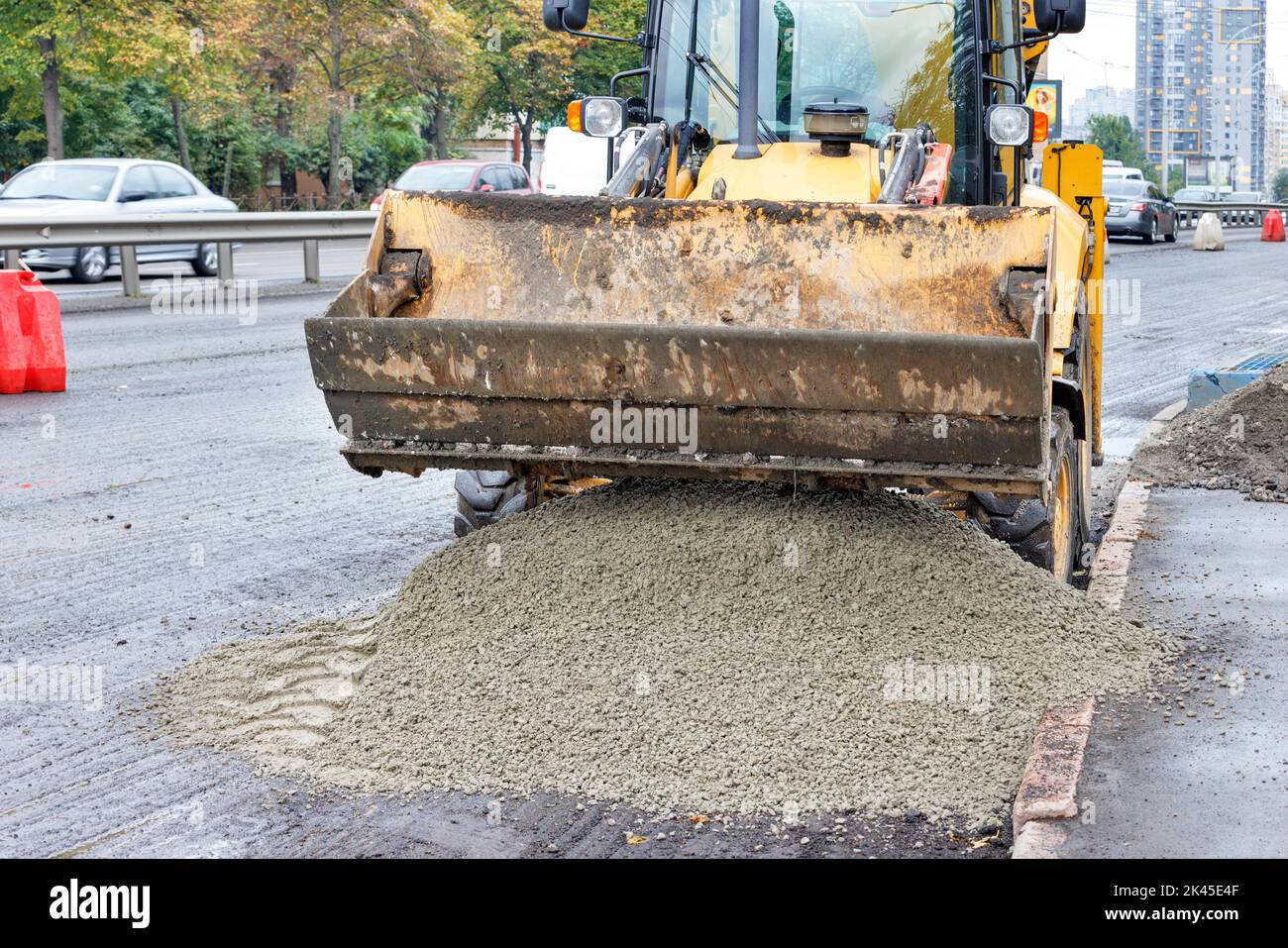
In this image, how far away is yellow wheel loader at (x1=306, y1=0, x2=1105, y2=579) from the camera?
17.3 feet

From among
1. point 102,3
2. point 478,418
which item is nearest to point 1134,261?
point 102,3

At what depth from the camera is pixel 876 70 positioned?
684 cm

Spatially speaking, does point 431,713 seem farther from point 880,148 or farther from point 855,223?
point 880,148

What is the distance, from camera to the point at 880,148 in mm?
6633

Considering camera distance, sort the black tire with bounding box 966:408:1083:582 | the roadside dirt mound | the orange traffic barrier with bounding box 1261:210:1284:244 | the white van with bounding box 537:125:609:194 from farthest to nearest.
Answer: the orange traffic barrier with bounding box 1261:210:1284:244 < the white van with bounding box 537:125:609:194 < the roadside dirt mound < the black tire with bounding box 966:408:1083:582

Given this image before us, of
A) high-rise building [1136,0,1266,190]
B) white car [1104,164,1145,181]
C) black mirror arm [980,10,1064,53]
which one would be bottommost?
black mirror arm [980,10,1064,53]

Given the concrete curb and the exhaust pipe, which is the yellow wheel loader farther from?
the concrete curb

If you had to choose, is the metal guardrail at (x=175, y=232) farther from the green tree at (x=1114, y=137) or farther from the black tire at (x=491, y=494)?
the green tree at (x=1114, y=137)

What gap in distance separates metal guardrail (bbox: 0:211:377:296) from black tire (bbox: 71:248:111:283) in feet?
6.28

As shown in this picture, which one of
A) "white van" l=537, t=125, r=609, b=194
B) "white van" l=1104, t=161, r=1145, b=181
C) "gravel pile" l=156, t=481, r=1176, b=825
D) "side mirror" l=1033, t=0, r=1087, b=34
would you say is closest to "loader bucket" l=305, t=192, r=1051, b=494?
"gravel pile" l=156, t=481, r=1176, b=825

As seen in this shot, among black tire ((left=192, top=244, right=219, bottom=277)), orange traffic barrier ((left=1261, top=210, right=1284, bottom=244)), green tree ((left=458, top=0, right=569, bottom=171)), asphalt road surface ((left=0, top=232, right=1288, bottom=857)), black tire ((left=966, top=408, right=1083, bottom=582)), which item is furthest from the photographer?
green tree ((left=458, top=0, right=569, bottom=171))

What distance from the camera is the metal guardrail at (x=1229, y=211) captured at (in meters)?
46.9

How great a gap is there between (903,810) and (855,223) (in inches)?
84.0

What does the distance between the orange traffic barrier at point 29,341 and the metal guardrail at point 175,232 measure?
5.07 meters
